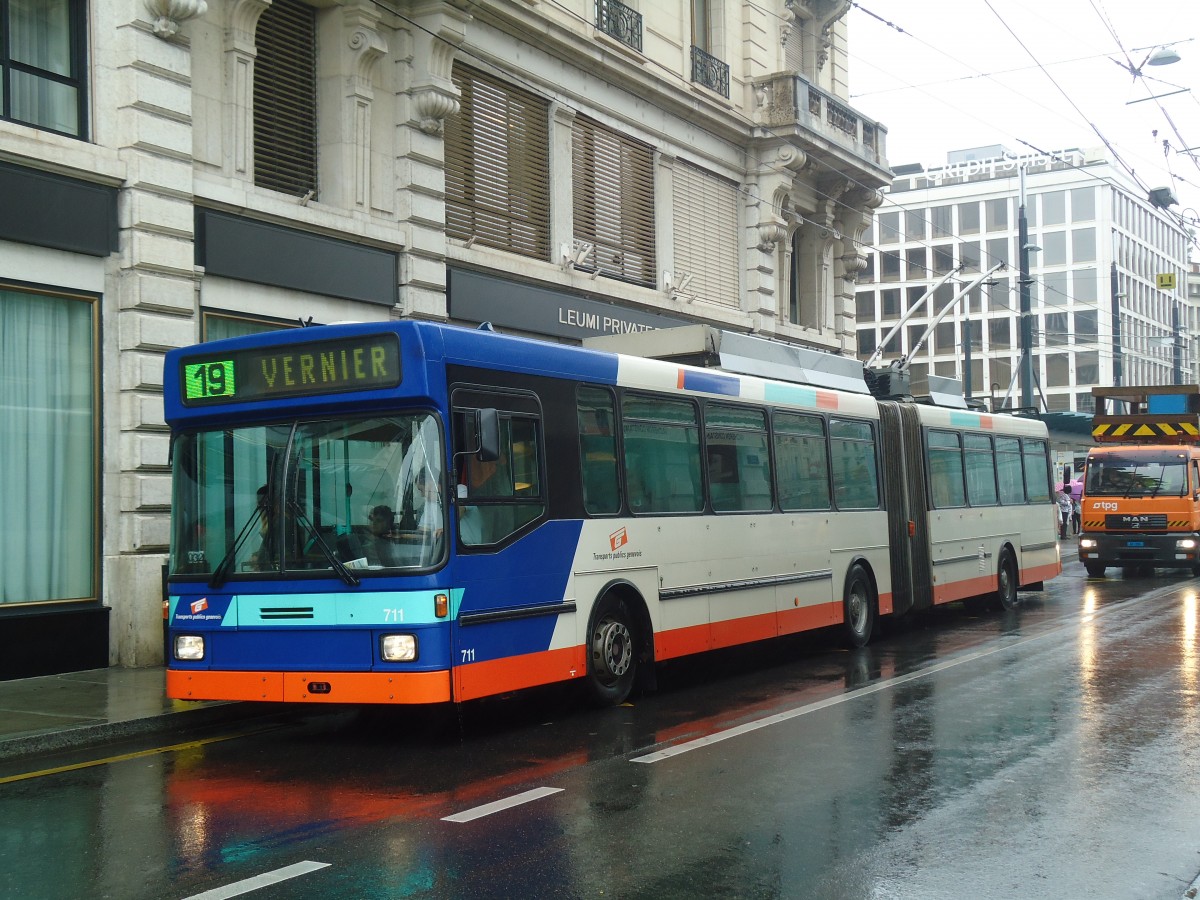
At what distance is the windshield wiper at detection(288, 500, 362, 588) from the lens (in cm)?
871

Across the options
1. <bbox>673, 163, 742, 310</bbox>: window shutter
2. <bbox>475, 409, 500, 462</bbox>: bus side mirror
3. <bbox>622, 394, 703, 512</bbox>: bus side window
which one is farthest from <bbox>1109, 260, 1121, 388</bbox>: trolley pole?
<bbox>475, 409, 500, 462</bbox>: bus side mirror

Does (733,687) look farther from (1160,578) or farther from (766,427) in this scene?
(1160,578)

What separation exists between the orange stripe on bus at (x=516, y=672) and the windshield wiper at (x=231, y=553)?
70.0 inches

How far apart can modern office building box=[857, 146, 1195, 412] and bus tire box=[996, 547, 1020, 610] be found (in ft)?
231

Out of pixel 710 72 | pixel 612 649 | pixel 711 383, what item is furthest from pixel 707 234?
pixel 612 649

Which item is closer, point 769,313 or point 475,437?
point 475,437

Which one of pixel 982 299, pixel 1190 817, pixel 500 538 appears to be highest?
pixel 982 299

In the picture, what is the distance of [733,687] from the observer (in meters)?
12.1

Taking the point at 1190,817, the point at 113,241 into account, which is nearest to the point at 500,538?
the point at 1190,817

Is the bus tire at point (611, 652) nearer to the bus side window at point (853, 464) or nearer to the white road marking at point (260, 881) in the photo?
the white road marking at point (260, 881)

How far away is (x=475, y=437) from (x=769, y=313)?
19.0m

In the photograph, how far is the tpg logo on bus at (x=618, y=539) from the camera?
1068 centimetres

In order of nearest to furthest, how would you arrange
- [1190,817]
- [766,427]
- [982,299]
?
[1190,817] → [766,427] → [982,299]

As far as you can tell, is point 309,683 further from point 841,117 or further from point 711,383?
point 841,117
